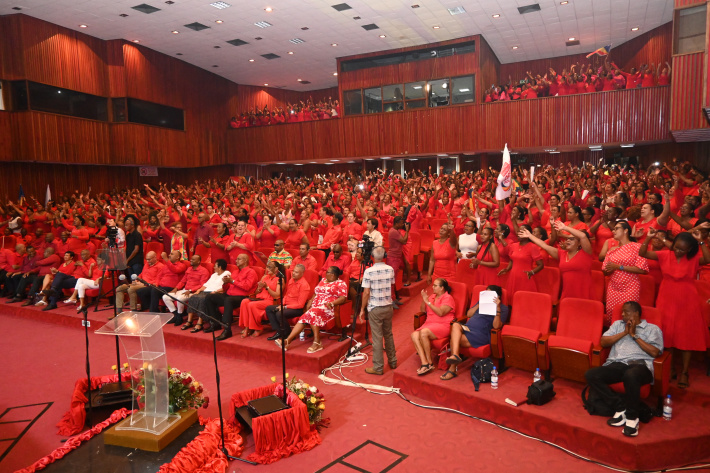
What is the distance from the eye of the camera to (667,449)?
11.6ft

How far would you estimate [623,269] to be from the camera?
14.8 feet

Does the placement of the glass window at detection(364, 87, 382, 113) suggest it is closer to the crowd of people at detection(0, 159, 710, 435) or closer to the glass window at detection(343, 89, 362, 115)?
the glass window at detection(343, 89, 362, 115)

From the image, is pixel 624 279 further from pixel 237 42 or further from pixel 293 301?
pixel 237 42

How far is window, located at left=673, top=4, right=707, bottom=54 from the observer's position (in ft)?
32.1

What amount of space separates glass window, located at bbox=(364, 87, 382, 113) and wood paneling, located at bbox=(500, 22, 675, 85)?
5.56 metres

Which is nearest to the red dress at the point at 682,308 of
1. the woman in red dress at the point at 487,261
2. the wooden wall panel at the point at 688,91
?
the woman in red dress at the point at 487,261

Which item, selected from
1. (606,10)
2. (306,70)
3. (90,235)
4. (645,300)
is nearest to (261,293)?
(645,300)

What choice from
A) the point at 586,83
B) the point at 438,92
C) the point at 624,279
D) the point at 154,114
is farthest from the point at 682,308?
the point at 154,114

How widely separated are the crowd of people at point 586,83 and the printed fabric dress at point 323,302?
38.2ft

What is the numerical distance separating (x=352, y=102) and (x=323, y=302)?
13.4 m

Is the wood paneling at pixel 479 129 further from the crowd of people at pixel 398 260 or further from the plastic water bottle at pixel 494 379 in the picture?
the plastic water bottle at pixel 494 379

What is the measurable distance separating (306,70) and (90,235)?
12.5m

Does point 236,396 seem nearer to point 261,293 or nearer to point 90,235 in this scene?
point 261,293

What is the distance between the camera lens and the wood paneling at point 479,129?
1326 centimetres
